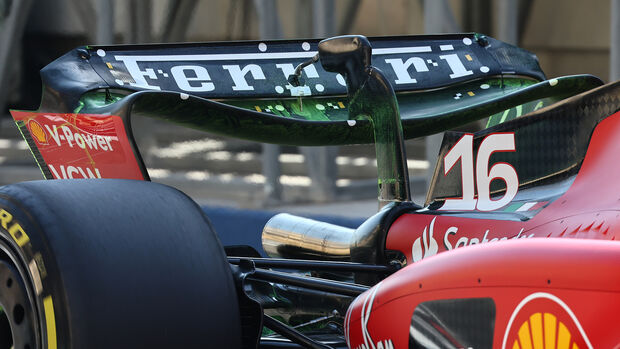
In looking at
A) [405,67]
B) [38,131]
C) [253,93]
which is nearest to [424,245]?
[253,93]

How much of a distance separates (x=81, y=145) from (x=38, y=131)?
0.15m

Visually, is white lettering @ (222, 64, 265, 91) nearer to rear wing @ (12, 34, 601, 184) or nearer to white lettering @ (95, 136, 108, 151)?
rear wing @ (12, 34, 601, 184)

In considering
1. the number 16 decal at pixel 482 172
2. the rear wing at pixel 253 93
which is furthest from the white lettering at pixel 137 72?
the number 16 decal at pixel 482 172

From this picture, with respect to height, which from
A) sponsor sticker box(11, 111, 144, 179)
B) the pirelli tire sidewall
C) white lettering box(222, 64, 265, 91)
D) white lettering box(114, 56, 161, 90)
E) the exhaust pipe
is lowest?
the exhaust pipe

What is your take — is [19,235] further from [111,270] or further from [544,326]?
[544,326]

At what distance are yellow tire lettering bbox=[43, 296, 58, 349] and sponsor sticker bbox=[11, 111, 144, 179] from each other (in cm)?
47

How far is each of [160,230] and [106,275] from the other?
0.47ft

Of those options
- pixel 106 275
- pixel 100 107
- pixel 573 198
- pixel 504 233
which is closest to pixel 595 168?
pixel 573 198

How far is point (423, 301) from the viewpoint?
1584 mm

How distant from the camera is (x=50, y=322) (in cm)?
174

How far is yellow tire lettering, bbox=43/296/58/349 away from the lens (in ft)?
5.69

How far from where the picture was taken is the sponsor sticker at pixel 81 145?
7.14 feet

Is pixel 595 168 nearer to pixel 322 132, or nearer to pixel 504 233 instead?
pixel 504 233

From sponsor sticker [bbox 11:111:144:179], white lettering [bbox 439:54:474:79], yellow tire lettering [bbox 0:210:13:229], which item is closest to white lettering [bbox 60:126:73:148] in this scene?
sponsor sticker [bbox 11:111:144:179]
